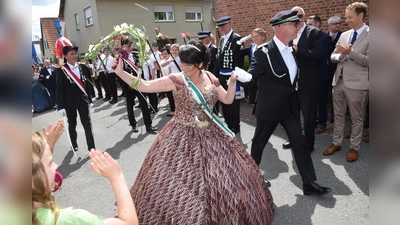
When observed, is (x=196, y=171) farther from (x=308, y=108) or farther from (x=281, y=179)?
(x=308, y=108)

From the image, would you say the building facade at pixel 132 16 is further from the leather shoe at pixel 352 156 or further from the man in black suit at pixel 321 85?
the leather shoe at pixel 352 156

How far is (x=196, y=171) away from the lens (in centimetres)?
260

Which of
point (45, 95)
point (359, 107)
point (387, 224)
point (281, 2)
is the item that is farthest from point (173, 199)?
point (45, 95)

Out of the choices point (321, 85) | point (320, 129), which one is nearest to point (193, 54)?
point (321, 85)

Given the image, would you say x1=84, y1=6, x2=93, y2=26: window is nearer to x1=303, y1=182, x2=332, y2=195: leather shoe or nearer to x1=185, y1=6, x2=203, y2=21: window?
x1=185, y1=6, x2=203, y2=21: window

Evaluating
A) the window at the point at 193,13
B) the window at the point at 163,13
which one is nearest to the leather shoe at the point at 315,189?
the window at the point at 163,13

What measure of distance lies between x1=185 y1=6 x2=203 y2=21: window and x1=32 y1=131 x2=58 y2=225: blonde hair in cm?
2076

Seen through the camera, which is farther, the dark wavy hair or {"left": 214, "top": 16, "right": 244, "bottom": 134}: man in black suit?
{"left": 214, "top": 16, "right": 244, "bottom": 134}: man in black suit

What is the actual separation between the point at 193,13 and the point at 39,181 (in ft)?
69.8

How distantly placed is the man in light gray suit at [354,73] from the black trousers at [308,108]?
13.6 inches

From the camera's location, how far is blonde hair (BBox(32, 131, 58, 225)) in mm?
1163

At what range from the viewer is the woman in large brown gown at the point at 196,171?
2.49 m

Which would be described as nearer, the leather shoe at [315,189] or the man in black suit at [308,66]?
the leather shoe at [315,189]

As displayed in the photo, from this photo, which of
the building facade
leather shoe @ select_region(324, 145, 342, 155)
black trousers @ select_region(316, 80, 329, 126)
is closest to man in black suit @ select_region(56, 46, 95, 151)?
leather shoe @ select_region(324, 145, 342, 155)
